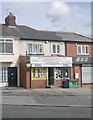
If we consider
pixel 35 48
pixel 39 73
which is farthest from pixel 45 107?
pixel 35 48

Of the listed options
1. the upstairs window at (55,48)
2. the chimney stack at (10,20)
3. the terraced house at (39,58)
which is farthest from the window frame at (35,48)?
the chimney stack at (10,20)

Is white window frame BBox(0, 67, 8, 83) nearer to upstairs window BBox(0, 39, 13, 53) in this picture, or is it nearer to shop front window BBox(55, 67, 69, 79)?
upstairs window BBox(0, 39, 13, 53)

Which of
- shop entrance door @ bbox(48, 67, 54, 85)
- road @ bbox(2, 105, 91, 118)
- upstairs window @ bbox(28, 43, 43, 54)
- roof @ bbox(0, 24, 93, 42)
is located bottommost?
Result: road @ bbox(2, 105, 91, 118)

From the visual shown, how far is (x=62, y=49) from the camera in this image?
119 ft

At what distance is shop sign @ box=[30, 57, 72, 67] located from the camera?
1253 inches

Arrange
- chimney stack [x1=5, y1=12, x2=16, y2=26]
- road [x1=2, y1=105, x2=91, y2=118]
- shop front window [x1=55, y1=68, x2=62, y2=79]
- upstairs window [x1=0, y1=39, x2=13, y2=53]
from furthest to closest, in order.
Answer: chimney stack [x1=5, y1=12, x2=16, y2=26]
shop front window [x1=55, y1=68, x2=62, y2=79]
upstairs window [x1=0, y1=39, x2=13, y2=53]
road [x1=2, y1=105, x2=91, y2=118]

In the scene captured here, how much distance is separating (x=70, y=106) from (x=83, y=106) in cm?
79

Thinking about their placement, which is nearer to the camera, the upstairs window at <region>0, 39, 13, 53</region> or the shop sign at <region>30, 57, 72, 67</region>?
the shop sign at <region>30, 57, 72, 67</region>

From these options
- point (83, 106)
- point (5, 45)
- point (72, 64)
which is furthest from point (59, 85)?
point (83, 106)

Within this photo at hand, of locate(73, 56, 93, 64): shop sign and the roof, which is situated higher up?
the roof

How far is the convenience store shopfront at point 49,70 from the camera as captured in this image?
3219 cm

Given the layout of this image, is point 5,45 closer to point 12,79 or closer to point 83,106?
point 12,79

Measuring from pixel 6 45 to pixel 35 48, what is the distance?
11.5 ft

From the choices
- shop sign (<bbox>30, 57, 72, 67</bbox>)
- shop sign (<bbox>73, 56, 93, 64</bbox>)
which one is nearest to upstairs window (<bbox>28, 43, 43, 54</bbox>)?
shop sign (<bbox>30, 57, 72, 67</bbox>)
